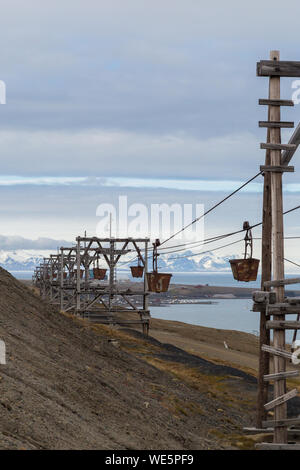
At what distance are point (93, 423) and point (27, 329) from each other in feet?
20.6

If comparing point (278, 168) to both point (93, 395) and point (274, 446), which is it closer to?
point (274, 446)

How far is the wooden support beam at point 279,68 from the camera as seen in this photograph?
15070 mm

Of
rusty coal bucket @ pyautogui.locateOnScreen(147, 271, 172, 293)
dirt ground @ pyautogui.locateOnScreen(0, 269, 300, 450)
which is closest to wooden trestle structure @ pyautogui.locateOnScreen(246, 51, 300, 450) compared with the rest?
dirt ground @ pyautogui.locateOnScreen(0, 269, 300, 450)

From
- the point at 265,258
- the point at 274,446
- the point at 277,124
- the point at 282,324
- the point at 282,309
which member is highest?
the point at 277,124

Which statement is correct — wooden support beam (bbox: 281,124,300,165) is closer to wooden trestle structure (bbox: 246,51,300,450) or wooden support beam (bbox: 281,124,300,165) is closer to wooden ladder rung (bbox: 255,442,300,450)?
wooden trestle structure (bbox: 246,51,300,450)

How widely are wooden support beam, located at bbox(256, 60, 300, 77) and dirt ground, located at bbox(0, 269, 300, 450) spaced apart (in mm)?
8712

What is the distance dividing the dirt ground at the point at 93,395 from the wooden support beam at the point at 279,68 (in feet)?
28.6

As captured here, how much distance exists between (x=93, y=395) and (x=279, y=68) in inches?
350

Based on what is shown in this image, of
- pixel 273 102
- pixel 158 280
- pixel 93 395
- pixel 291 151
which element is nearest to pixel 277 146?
pixel 291 151

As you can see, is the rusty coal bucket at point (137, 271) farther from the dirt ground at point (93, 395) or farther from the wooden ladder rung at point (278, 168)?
the wooden ladder rung at point (278, 168)

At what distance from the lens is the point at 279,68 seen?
1509 cm

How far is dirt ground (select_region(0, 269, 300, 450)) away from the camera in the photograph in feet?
37.1

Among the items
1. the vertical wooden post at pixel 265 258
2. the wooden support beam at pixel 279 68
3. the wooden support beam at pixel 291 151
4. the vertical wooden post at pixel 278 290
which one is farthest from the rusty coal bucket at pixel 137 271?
the wooden support beam at pixel 279 68
